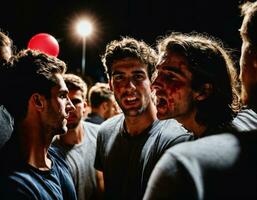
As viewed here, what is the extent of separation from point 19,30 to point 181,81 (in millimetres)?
24256

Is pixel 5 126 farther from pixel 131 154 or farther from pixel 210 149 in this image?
pixel 210 149

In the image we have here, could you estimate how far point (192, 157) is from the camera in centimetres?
124

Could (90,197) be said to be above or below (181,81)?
below

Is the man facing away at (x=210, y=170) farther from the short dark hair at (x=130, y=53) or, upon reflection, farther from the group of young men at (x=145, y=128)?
the short dark hair at (x=130, y=53)

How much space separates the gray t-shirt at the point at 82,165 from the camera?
14.0ft

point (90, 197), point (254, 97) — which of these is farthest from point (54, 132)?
point (254, 97)

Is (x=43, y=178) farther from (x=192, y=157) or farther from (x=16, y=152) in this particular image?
(x=192, y=157)

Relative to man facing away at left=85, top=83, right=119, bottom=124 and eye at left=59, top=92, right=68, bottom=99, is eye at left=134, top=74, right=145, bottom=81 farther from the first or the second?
man facing away at left=85, top=83, right=119, bottom=124

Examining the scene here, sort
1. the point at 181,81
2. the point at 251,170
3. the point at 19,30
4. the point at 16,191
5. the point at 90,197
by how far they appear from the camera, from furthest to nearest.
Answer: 1. the point at 19,30
2. the point at 90,197
3. the point at 181,81
4. the point at 16,191
5. the point at 251,170

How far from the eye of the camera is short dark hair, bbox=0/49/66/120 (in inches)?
118

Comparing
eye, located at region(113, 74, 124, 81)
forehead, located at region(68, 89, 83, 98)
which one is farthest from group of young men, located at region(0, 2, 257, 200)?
forehead, located at region(68, 89, 83, 98)

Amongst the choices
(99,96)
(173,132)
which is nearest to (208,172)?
(173,132)

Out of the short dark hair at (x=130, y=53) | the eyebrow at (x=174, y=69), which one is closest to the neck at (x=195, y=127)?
the eyebrow at (x=174, y=69)

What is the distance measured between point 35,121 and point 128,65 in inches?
62.4
